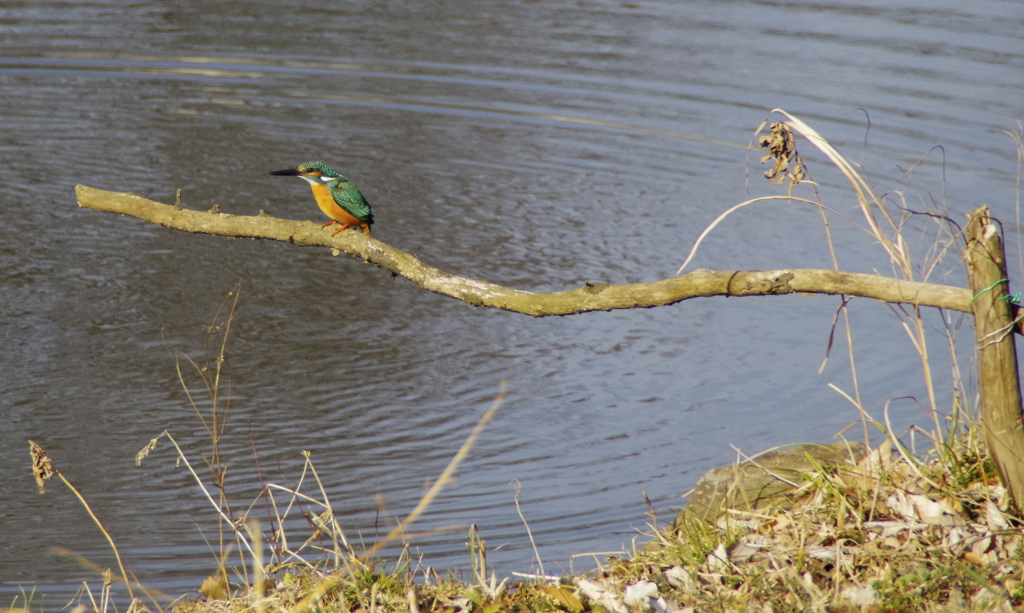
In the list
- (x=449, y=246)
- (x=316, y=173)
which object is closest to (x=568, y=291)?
(x=316, y=173)

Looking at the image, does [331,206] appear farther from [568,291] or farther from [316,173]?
[568,291]

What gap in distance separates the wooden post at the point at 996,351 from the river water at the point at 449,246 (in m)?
0.73

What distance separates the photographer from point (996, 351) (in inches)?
112

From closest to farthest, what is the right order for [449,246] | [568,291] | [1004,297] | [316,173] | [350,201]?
[1004,297] < [568,291] < [350,201] < [316,173] < [449,246]

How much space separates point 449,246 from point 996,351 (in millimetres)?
4361

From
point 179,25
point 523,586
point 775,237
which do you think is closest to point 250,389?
point 523,586

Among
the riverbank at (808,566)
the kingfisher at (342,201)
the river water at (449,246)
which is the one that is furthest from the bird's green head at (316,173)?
the riverbank at (808,566)

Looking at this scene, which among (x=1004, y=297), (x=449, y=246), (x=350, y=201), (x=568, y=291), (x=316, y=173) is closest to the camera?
(x=1004, y=297)

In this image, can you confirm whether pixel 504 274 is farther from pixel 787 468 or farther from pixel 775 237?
pixel 787 468

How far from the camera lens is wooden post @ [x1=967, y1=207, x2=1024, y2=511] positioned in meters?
2.80

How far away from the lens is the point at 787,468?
3.40 m

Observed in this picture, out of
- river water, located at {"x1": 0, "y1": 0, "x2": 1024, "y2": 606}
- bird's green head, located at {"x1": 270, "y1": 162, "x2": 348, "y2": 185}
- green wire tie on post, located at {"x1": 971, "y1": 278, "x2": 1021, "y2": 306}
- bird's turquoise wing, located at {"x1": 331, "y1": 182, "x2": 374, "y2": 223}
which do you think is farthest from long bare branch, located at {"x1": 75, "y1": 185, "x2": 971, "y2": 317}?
river water, located at {"x1": 0, "y1": 0, "x2": 1024, "y2": 606}

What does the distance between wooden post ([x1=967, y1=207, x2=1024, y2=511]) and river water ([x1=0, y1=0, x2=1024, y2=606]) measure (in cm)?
73

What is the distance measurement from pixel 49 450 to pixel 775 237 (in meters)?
4.85
